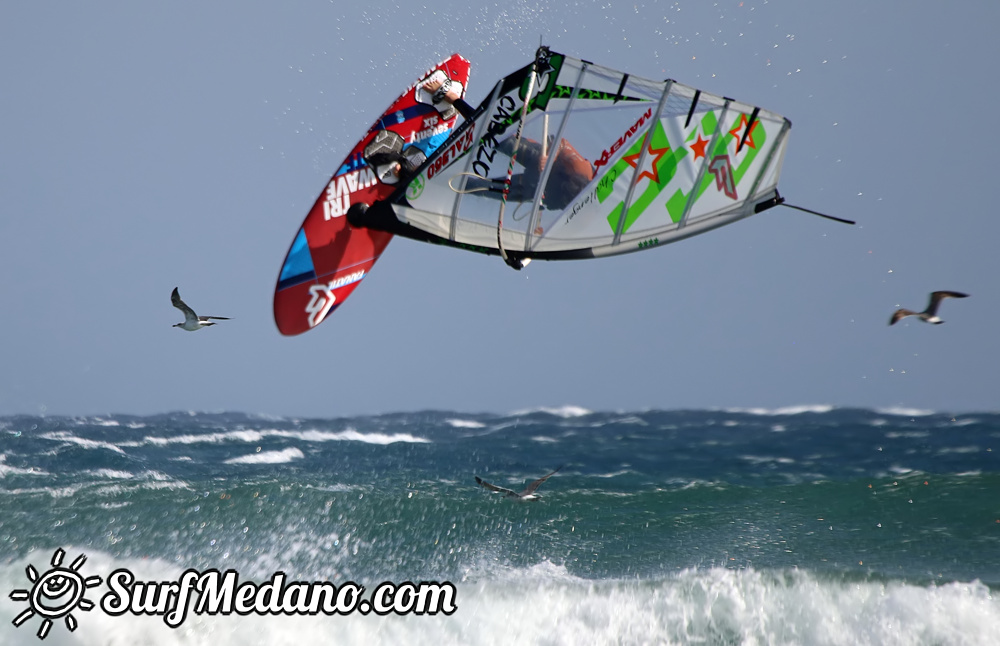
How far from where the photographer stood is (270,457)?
12.2m

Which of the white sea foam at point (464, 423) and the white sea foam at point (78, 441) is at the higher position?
the white sea foam at point (464, 423)

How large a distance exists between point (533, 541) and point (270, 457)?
5463 millimetres

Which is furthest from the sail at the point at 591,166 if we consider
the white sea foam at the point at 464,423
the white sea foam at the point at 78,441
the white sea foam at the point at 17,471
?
the white sea foam at the point at 464,423

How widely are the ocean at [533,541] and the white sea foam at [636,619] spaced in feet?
0.06

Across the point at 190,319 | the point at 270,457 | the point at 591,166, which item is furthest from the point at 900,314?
the point at 270,457

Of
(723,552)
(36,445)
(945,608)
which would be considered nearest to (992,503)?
(945,608)

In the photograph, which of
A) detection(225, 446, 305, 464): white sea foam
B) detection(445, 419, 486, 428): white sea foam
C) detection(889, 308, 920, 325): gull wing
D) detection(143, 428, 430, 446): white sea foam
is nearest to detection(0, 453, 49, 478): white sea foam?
detection(225, 446, 305, 464): white sea foam

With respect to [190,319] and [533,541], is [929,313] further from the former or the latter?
[190,319]

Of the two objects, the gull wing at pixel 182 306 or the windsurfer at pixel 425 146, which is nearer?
the gull wing at pixel 182 306

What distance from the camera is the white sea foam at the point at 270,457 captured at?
38.5 ft

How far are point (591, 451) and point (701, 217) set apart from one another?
7.32 m

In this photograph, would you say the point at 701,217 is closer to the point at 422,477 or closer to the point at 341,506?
the point at 341,506

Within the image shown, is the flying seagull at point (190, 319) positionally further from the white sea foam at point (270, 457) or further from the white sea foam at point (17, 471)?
the white sea foam at point (270, 457)

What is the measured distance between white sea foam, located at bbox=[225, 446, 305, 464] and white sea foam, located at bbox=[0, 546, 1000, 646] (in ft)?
14.3
